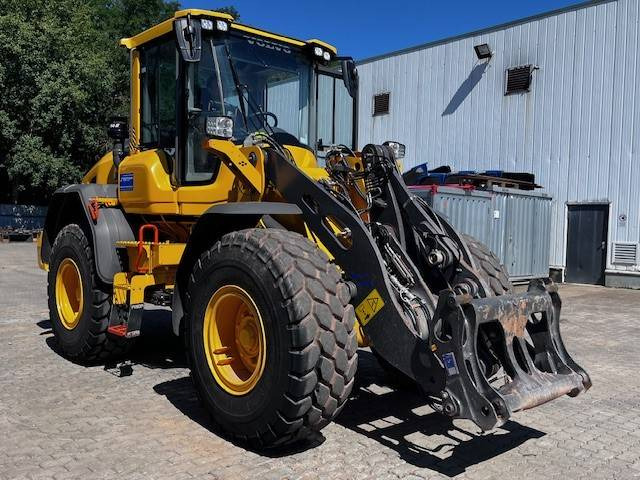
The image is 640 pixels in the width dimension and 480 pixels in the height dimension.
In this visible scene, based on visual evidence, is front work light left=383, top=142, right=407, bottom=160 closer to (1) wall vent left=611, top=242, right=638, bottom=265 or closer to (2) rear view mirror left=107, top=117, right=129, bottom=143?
(2) rear view mirror left=107, top=117, right=129, bottom=143

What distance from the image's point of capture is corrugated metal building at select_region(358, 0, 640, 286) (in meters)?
15.5

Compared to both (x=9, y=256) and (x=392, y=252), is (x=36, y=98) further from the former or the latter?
(x=392, y=252)

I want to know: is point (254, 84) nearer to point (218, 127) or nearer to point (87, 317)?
point (218, 127)

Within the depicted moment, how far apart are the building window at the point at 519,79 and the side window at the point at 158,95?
1350 centimetres

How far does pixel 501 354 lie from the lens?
403 cm

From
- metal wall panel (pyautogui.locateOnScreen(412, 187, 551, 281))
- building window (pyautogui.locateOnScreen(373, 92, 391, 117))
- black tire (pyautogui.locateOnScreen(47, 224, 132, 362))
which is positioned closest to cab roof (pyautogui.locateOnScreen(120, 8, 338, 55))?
black tire (pyautogui.locateOnScreen(47, 224, 132, 362))

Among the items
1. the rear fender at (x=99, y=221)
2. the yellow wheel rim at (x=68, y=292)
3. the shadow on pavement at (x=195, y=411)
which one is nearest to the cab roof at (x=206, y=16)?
the rear fender at (x=99, y=221)

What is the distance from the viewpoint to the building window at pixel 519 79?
56.6ft

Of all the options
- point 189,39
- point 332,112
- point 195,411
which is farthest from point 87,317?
point 332,112

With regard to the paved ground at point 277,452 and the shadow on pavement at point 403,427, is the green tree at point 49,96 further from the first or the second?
the shadow on pavement at point 403,427

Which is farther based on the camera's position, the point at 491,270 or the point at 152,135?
the point at 152,135

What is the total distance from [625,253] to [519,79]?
17.9 ft

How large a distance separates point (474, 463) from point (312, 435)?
41.4 inches

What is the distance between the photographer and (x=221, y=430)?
4.36m
